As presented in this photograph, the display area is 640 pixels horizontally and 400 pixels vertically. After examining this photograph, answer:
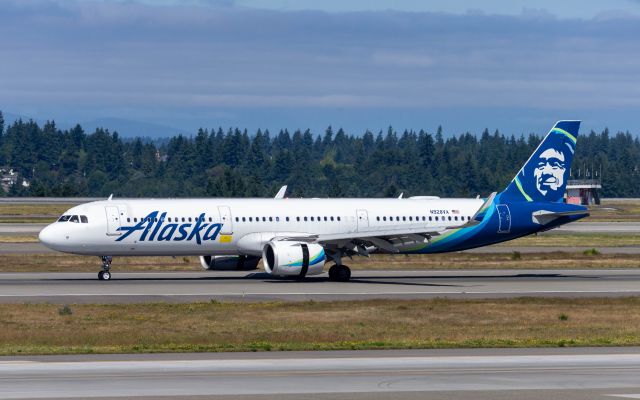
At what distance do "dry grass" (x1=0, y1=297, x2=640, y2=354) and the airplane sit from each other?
10342 millimetres

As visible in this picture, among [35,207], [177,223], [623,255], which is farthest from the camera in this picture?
[35,207]

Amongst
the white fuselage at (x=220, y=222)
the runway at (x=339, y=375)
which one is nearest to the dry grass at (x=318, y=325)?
the runway at (x=339, y=375)

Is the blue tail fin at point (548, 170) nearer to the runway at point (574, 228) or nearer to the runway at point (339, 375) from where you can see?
the runway at point (339, 375)

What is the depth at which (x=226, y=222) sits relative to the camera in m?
53.0

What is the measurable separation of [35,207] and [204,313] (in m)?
132

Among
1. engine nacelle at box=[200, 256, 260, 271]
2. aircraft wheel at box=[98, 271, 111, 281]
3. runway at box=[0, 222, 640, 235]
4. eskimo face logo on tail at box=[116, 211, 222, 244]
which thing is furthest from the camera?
runway at box=[0, 222, 640, 235]

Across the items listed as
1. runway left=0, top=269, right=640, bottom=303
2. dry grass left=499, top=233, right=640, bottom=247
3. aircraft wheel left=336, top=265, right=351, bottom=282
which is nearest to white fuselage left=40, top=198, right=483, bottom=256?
runway left=0, top=269, right=640, bottom=303

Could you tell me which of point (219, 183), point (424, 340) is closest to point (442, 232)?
point (424, 340)

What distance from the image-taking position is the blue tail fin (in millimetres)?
57219

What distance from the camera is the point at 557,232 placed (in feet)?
342

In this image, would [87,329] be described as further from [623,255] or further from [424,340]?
[623,255]

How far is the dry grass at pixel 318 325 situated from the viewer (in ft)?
100

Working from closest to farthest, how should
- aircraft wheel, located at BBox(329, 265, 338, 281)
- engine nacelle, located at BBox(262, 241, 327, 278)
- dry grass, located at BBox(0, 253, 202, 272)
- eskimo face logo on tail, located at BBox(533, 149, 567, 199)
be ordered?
engine nacelle, located at BBox(262, 241, 327, 278), aircraft wheel, located at BBox(329, 265, 338, 281), eskimo face logo on tail, located at BBox(533, 149, 567, 199), dry grass, located at BBox(0, 253, 202, 272)

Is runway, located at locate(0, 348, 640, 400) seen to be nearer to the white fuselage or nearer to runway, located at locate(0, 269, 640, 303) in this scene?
runway, located at locate(0, 269, 640, 303)
